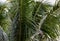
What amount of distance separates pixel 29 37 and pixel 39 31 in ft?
0.46

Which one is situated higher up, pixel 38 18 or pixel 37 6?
pixel 37 6

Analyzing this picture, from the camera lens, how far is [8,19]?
6.54ft

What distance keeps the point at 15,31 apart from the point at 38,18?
314mm

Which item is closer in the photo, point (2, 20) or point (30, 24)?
point (30, 24)

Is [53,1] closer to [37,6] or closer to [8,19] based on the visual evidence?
[37,6]

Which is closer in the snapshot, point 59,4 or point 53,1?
point 59,4

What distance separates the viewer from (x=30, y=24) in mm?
1938

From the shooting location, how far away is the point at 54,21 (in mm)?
1996

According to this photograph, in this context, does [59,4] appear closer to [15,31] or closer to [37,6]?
[37,6]

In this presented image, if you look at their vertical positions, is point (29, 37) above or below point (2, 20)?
below

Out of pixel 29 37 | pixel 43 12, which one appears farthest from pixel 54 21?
pixel 29 37

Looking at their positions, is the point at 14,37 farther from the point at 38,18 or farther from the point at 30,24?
the point at 38,18

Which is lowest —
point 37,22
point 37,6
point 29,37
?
point 29,37

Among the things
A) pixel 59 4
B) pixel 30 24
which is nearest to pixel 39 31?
pixel 30 24
